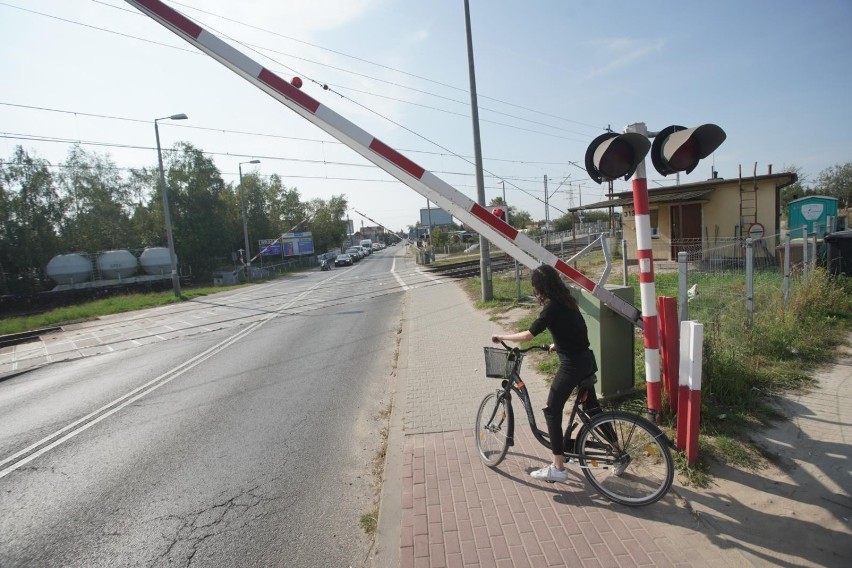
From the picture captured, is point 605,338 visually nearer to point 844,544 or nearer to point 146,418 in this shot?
point 844,544

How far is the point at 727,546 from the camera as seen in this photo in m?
2.75

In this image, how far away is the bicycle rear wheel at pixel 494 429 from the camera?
12.6 ft

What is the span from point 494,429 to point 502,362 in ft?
1.97

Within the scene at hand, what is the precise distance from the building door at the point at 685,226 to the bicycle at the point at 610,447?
16997mm

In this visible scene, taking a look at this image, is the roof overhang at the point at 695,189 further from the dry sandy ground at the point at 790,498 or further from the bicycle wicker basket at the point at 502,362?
the bicycle wicker basket at the point at 502,362

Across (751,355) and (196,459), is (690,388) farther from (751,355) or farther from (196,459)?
(196,459)

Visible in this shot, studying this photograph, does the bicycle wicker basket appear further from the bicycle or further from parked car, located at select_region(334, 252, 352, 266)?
parked car, located at select_region(334, 252, 352, 266)

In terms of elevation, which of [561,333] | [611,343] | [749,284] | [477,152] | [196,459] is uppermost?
[477,152]

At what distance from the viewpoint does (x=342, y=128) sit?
416 centimetres

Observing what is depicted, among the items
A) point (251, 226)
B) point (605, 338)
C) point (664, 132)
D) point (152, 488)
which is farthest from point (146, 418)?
point (251, 226)

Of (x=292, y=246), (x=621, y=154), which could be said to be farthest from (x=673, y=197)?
(x=292, y=246)

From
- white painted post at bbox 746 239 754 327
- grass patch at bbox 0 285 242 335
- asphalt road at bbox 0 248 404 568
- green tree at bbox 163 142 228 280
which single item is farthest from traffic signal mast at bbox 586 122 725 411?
green tree at bbox 163 142 228 280

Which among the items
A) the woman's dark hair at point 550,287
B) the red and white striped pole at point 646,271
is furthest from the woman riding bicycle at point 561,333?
the red and white striped pole at point 646,271

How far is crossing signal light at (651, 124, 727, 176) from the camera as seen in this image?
3.63 meters
